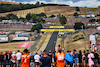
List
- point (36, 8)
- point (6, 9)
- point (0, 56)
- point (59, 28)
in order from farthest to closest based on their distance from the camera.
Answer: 1. point (36, 8)
2. point (6, 9)
3. point (59, 28)
4. point (0, 56)

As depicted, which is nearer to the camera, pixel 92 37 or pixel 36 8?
pixel 92 37

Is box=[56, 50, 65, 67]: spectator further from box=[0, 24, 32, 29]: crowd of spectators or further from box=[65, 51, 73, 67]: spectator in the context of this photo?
box=[0, 24, 32, 29]: crowd of spectators

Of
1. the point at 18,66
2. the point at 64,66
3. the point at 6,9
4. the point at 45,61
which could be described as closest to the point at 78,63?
the point at 64,66

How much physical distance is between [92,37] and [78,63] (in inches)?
1169

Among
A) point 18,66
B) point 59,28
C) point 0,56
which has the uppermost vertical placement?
point 0,56

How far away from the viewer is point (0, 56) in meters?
11.6

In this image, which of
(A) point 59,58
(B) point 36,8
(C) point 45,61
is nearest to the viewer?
(C) point 45,61

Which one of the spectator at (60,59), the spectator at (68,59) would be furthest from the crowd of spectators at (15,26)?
the spectator at (60,59)

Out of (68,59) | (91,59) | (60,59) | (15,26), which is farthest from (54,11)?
(60,59)

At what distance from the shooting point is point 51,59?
10.9m

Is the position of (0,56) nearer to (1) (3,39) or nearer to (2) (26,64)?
(2) (26,64)

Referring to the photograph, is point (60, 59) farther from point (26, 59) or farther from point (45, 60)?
point (26, 59)

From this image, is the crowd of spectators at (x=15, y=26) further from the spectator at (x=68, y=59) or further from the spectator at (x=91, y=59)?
the spectator at (x=68, y=59)

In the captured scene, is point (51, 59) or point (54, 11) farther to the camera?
point (54, 11)
